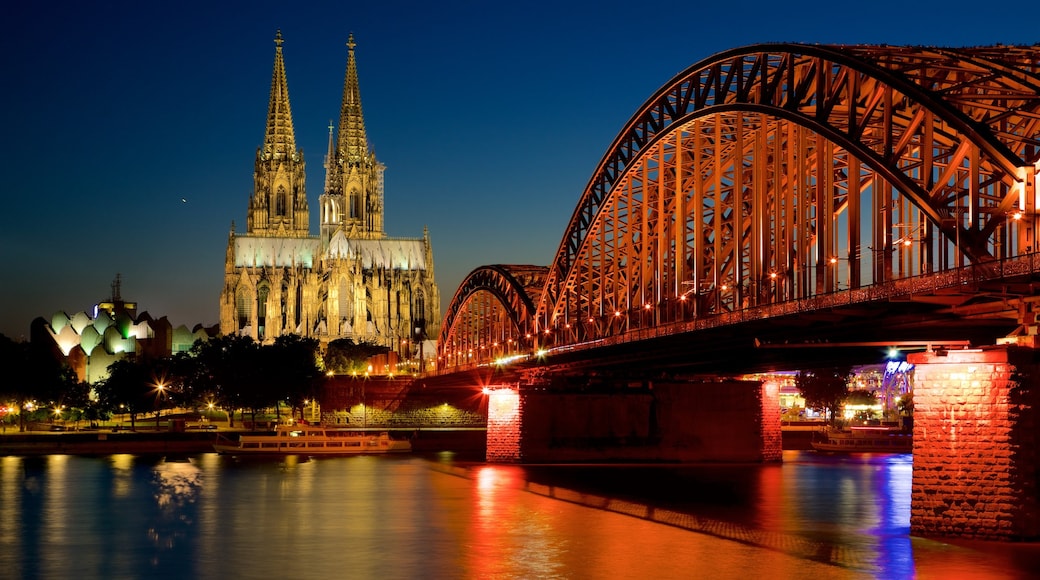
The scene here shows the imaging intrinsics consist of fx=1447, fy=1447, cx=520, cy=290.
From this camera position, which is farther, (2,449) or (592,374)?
(2,449)

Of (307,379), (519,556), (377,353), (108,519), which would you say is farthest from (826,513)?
(377,353)

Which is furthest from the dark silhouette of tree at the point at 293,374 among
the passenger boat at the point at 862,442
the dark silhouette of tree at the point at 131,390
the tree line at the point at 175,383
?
the passenger boat at the point at 862,442

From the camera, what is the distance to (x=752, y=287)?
56.4 meters

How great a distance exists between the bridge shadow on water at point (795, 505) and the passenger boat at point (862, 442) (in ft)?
48.7

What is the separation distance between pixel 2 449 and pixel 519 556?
75.4 metres

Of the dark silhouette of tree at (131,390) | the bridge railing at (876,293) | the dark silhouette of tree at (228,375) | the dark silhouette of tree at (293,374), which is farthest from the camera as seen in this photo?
the dark silhouette of tree at (131,390)

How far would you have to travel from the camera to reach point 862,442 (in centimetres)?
11625

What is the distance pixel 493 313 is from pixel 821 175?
7502 centimetres

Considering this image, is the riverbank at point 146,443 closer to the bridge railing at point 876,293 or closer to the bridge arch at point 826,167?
the bridge arch at point 826,167

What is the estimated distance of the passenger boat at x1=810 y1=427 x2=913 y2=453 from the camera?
114812 millimetres

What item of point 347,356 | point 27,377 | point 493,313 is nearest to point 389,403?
point 493,313

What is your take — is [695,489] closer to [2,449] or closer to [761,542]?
[761,542]

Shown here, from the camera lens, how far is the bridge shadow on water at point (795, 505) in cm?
3693

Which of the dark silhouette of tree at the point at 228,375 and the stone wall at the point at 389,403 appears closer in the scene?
the dark silhouette of tree at the point at 228,375
